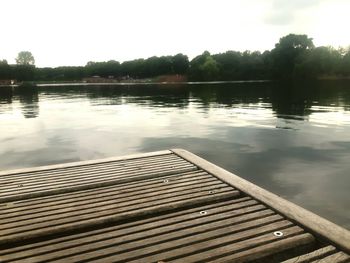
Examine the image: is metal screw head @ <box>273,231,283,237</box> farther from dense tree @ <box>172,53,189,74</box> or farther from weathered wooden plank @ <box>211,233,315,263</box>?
dense tree @ <box>172,53,189,74</box>

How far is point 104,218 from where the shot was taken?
5.41 metres

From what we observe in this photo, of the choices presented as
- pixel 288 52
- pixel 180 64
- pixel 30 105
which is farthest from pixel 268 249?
pixel 180 64

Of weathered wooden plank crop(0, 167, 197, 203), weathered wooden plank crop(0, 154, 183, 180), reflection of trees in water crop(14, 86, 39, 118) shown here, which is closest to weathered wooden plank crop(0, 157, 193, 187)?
weathered wooden plank crop(0, 154, 183, 180)

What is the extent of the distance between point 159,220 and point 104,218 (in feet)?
2.99

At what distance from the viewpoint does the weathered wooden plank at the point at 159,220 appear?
4.64 m

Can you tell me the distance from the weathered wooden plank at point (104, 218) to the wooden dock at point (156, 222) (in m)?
0.01

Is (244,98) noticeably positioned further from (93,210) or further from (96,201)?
(93,210)

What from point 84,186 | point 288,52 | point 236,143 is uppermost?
point 288,52

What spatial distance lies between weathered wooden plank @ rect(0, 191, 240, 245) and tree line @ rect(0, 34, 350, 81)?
13770 cm

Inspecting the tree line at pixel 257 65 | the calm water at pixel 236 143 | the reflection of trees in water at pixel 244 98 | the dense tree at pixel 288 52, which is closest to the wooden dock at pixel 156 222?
the calm water at pixel 236 143

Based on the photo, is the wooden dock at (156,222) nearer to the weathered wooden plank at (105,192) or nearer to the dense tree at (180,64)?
the weathered wooden plank at (105,192)

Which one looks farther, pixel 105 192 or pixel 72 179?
pixel 72 179

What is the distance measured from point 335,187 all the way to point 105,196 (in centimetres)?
652

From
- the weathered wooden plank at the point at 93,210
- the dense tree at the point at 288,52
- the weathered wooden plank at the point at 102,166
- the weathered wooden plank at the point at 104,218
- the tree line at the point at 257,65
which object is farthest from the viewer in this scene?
the dense tree at the point at 288,52
